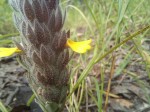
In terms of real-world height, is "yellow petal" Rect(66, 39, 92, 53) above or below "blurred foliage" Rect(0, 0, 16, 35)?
above

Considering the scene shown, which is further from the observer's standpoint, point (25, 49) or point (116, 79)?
point (116, 79)

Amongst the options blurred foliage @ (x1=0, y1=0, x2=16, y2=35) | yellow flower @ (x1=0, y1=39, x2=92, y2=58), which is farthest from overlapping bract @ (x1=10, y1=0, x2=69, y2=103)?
blurred foliage @ (x1=0, y1=0, x2=16, y2=35)

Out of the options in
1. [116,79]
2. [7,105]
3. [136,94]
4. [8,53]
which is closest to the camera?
[8,53]

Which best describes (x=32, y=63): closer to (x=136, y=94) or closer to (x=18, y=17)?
(x=18, y=17)

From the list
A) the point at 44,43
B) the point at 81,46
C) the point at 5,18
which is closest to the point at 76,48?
the point at 81,46

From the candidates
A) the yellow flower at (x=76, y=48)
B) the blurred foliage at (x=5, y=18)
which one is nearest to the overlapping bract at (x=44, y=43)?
the yellow flower at (x=76, y=48)

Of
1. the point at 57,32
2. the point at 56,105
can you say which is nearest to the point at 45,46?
the point at 57,32

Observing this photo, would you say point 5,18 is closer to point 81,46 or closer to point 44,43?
point 44,43

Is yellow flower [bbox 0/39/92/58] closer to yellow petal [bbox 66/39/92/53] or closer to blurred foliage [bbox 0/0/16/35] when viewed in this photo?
yellow petal [bbox 66/39/92/53]

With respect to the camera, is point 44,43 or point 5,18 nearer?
point 44,43

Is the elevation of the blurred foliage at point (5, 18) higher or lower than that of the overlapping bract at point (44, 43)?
lower

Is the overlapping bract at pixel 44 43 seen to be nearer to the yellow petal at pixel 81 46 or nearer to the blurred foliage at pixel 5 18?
the yellow petal at pixel 81 46
